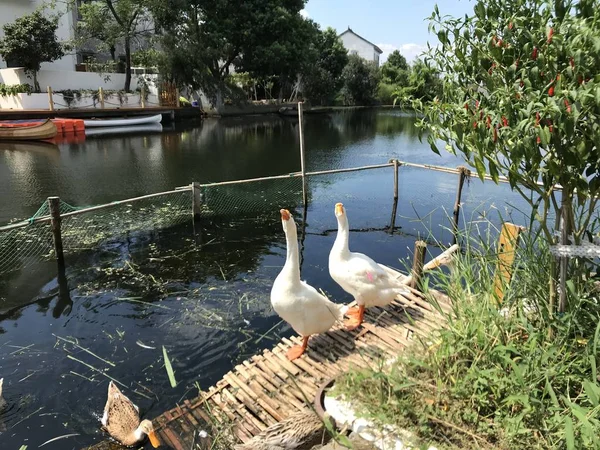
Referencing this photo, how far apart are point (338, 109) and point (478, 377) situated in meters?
46.3

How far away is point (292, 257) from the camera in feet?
15.4

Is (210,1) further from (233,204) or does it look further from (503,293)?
(503,293)

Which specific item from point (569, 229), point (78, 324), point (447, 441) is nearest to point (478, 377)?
point (447, 441)

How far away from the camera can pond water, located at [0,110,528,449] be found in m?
5.14

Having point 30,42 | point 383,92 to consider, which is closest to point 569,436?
point 30,42

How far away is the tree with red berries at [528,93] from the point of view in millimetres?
2131

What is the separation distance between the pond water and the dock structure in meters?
0.57

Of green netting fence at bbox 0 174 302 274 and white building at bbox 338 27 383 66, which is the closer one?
green netting fence at bbox 0 174 302 274

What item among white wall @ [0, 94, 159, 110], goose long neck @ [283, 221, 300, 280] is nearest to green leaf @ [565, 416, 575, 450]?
goose long neck @ [283, 221, 300, 280]

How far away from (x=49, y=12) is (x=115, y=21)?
439cm

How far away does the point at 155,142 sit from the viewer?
76.7ft

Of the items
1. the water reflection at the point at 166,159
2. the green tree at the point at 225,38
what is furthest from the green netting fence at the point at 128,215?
the green tree at the point at 225,38

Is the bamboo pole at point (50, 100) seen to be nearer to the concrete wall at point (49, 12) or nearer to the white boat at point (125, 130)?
the white boat at point (125, 130)

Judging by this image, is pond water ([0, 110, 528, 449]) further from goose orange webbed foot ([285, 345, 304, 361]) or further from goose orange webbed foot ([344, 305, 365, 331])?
goose orange webbed foot ([344, 305, 365, 331])
